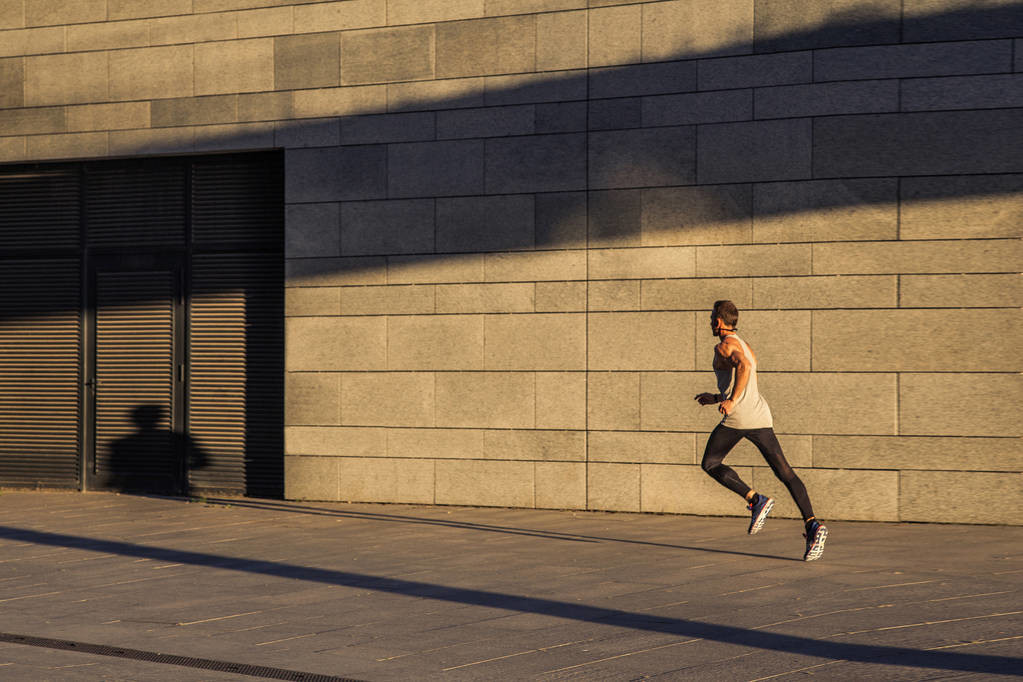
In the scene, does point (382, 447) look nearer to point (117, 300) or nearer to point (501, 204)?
point (501, 204)

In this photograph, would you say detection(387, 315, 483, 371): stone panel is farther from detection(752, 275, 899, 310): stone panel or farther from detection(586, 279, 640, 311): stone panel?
detection(752, 275, 899, 310): stone panel

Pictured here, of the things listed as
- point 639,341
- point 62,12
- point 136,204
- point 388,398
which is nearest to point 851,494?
point 639,341

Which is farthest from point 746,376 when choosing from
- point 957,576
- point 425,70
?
point 425,70

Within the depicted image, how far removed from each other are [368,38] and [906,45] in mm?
5329

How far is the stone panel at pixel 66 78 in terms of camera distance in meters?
14.7

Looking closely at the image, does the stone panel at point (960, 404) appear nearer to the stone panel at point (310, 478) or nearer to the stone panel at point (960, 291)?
the stone panel at point (960, 291)

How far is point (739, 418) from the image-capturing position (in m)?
9.85

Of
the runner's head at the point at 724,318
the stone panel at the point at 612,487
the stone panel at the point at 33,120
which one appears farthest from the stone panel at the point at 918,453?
the stone panel at the point at 33,120

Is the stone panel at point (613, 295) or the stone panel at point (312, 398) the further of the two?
the stone panel at point (312, 398)

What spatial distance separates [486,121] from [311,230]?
2.19 metres

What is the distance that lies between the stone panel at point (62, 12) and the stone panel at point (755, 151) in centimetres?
686

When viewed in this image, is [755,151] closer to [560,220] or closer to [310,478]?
[560,220]

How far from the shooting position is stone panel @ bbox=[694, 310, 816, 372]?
1223 centimetres

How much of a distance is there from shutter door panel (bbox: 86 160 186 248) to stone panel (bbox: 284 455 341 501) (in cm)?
291
